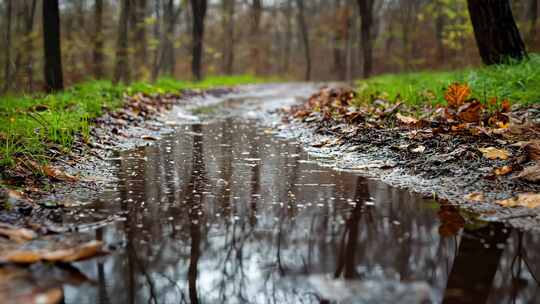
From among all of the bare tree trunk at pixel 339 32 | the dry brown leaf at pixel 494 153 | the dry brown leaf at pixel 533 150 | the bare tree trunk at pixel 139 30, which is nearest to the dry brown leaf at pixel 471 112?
the dry brown leaf at pixel 494 153

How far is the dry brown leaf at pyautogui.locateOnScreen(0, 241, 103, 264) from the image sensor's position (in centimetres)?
160

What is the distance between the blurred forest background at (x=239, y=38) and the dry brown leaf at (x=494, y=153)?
293 inches

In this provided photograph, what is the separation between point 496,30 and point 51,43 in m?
7.35

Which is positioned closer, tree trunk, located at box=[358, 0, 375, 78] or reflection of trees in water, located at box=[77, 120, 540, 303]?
reflection of trees in water, located at box=[77, 120, 540, 303]

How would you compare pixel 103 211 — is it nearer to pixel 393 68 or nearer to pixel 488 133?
pixel 488 133

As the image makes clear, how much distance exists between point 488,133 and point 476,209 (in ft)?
4.31

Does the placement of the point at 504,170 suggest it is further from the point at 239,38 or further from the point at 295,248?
the point at 239,38

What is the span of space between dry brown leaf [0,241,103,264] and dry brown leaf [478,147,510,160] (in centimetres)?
235

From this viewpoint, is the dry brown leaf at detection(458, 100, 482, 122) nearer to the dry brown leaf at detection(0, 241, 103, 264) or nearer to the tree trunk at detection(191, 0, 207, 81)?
the dry brown leaf at detection(0, 241, 103, 264)

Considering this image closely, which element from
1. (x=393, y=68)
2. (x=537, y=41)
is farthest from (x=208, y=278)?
(x=393, y=68)

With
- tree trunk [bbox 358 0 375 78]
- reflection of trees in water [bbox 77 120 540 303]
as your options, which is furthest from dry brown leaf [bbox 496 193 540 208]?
tree trunk [bbox 358 0 375 78]

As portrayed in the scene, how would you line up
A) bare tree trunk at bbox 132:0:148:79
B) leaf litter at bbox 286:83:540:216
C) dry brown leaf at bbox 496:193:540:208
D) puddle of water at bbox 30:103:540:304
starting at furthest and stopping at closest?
bare tree trunk at bbox 132:0:148:79, leaf litter at bbox 286:83:540:216, dry brown leaf at bbox 496:193:540:208, puddle of water at bbox 30:103:540:304

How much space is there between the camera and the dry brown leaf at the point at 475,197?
2.35m

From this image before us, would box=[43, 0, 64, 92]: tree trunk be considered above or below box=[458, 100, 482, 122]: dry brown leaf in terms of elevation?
above
